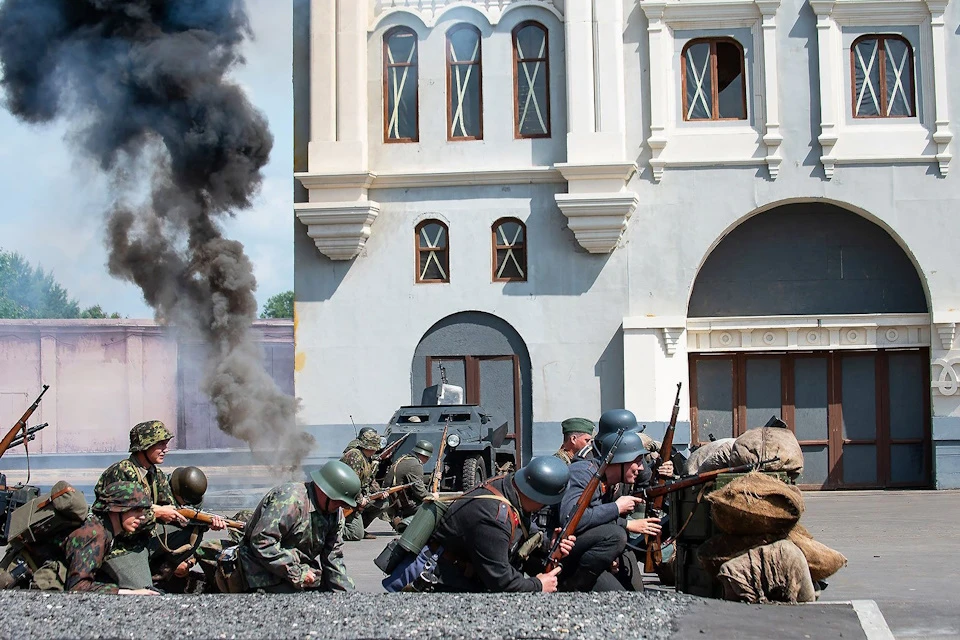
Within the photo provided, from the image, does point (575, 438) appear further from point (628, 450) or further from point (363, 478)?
point (363, 478)

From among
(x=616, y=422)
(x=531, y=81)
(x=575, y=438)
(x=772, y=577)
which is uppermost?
(x=531, y=81)

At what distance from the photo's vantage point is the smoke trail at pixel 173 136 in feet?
80.2

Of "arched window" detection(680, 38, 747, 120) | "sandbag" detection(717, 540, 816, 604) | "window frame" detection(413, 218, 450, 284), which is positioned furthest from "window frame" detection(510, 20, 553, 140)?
"sandbag" detection(717, 540, 816, 604)

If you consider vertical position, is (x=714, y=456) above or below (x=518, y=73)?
below

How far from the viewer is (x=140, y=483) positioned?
961 centimetres

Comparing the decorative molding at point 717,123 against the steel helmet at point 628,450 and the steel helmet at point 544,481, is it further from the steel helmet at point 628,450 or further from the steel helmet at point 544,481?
the steel helmet at point 544,481

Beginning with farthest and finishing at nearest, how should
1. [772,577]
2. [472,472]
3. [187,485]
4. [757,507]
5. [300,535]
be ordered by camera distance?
1. [472,472]
2. [187,485]
3. [772,577]
4. [757,507]
5. [300,535]

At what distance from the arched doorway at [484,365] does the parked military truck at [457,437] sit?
4.85ft

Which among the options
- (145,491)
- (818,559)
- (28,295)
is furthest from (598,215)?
(28,295)

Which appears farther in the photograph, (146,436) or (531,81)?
(531,81)

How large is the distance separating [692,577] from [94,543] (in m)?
4.51

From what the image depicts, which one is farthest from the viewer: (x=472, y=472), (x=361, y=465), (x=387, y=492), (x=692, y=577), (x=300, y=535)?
(x=472, y=472)

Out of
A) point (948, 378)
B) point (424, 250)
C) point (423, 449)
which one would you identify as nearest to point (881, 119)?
point (948, 378)

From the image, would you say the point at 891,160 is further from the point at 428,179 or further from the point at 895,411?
the point at 428,179
